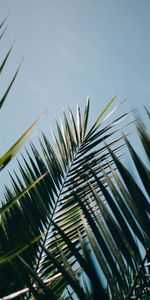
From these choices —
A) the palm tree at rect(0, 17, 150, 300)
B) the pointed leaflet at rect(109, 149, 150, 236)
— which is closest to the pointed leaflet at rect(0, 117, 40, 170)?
the palm tree at rect(0, 17, 150, 300)

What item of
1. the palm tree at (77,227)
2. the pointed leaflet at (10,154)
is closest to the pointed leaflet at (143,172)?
the palm tree at (77,227)

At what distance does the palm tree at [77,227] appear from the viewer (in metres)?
0.78

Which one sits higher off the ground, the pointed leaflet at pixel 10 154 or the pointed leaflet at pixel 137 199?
the pointed leaflet at pixel 10 154

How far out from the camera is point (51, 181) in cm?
193

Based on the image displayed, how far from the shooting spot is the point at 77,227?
1002mm

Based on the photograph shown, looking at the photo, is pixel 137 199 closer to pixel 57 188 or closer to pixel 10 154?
pixel 10 154

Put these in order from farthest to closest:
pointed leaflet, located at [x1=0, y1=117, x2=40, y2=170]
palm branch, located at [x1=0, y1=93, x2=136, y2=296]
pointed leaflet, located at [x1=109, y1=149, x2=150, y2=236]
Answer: palm branch, located at [x1=0, y1=93, x2=136, y2=296], pointed leaflet, located at [x1=109, y1=149, x2=150, y2=236], pointed leaflet, located at [x1=0, y1=117, x2=40, y2=170]

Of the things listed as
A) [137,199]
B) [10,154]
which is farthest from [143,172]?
[10,154]

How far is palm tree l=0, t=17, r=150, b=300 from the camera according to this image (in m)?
0.78

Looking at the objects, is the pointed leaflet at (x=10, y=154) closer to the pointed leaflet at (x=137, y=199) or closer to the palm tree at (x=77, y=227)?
the palm tree at (x=77, y=227)

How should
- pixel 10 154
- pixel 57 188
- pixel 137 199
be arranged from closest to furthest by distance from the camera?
pixel 10 154
pixel 137 199
pixel 57 188

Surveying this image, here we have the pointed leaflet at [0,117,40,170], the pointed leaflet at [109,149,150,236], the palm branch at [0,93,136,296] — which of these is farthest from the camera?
the palm branch at [0,93,136,296]

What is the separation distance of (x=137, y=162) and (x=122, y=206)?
148 millimetres

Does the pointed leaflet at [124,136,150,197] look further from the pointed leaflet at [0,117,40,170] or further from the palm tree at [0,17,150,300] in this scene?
the pointed leaflet at [0,117,40,170]
